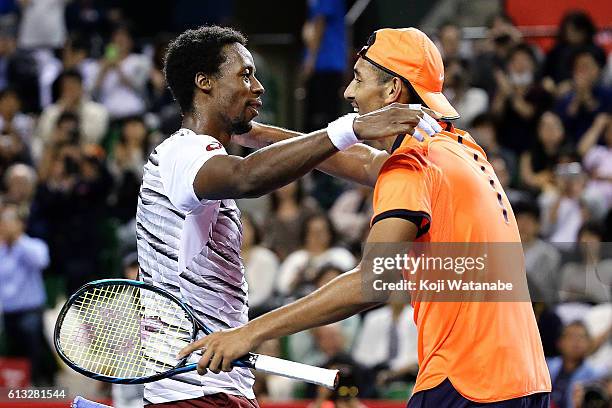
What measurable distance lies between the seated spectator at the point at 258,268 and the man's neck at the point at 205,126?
200 inches

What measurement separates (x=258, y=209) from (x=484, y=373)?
797cm

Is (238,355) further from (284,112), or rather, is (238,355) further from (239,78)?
(284,112)

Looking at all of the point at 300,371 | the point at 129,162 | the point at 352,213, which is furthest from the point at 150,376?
the point at 129,162

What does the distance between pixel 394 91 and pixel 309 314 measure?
3.21 ft

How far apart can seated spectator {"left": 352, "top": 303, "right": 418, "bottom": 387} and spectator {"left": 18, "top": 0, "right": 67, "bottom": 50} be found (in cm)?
695

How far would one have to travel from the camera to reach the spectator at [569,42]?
11367mm

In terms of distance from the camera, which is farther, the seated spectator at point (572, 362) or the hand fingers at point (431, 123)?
the seated spectator at point (572, 362)

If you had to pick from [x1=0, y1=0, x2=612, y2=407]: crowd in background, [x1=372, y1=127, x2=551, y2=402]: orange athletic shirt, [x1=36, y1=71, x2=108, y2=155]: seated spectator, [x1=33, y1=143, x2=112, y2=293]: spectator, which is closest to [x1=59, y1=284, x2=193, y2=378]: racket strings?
[x1=372, y1=127, x2=551, y2=402]: orange athletic shirt

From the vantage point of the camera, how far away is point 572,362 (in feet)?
27.6

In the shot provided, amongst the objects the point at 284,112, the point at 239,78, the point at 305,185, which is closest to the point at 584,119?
the point at 305,185

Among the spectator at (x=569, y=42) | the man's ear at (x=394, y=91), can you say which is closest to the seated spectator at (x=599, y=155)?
the spectator at (x=569, y=42)

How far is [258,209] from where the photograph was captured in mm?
12062

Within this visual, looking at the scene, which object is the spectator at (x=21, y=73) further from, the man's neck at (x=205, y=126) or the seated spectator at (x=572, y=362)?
the man's neck at (x=205, y=126)

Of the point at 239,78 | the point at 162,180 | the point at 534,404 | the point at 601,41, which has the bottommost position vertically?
the point at 534,404
